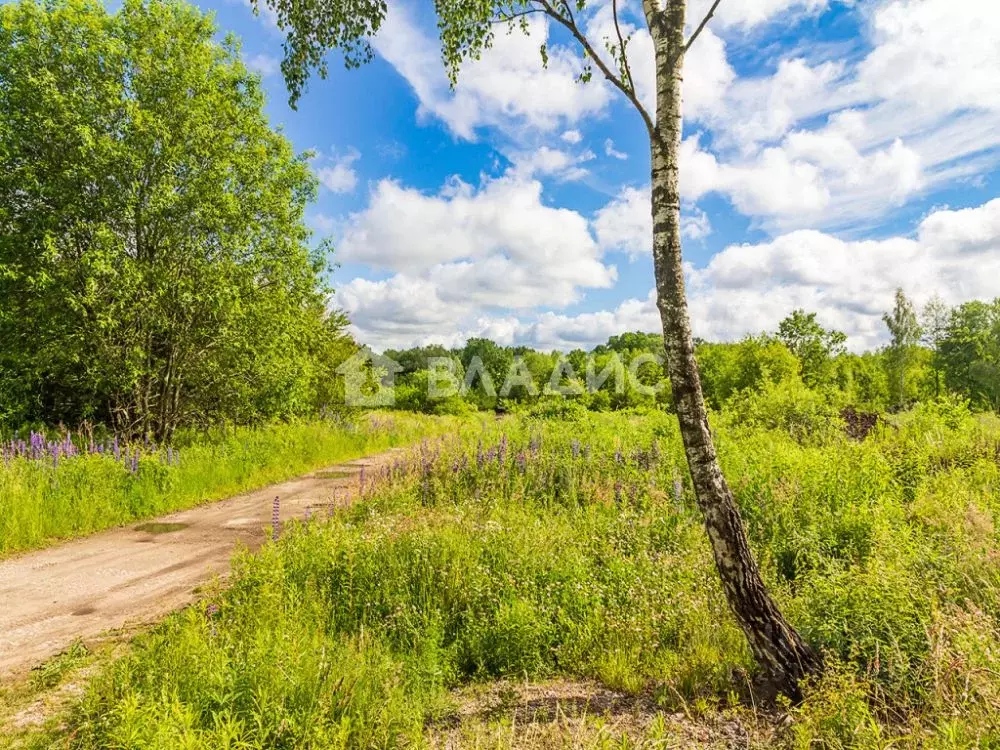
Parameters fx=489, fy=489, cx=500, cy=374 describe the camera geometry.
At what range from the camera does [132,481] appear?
9.17 metres

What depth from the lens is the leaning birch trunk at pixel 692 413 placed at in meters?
3.95

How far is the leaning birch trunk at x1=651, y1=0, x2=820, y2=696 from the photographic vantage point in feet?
13.0

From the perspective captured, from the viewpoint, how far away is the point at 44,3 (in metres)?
11.8

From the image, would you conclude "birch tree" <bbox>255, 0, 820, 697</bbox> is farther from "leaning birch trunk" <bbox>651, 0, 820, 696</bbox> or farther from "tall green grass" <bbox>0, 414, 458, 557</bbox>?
"tall green grass" <bbox>0, 414, 458, 557</bbox>

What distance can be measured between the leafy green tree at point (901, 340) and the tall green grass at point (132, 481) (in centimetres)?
4596

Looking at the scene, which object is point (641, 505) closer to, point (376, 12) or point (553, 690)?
point (553, 690)

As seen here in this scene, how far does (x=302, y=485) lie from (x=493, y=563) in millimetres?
7619

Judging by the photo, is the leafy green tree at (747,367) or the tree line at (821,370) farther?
the tree line at (821,370)

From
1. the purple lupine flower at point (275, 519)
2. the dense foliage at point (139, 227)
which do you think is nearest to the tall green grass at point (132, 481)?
the dense foliage at point (139, 227)

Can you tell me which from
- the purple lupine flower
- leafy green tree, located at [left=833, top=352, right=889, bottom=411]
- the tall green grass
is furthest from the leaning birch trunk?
leafy green tree, located at [left=833, top=352, right=889, bottom=411]

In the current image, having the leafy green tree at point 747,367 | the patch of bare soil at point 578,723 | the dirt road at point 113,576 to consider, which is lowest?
the patch of bare soil at point 578,723

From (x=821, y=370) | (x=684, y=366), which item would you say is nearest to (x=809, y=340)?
(x=821, y=370)

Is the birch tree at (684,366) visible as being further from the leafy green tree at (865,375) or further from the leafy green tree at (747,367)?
the leafy green tree at (865,375)

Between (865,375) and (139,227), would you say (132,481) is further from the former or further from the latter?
(865,375)
